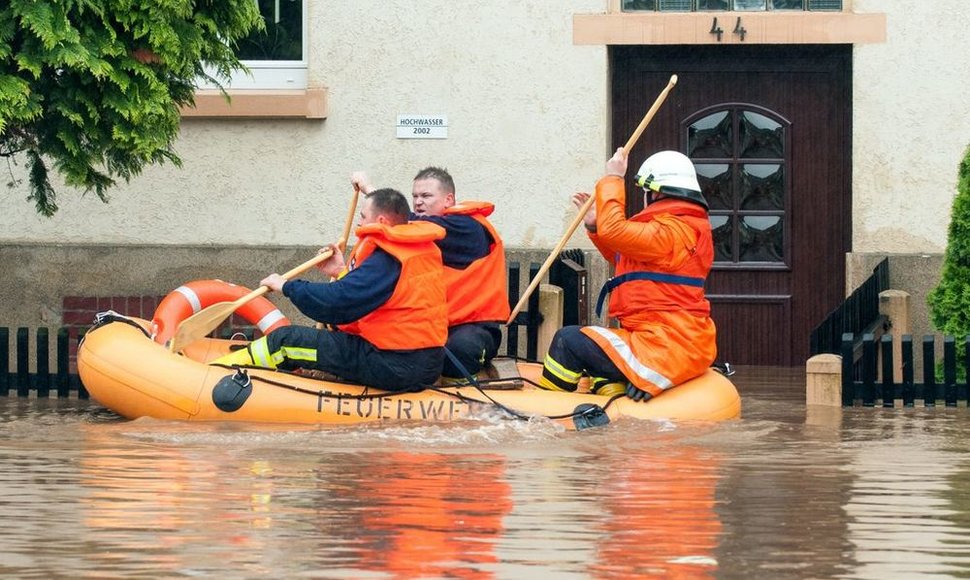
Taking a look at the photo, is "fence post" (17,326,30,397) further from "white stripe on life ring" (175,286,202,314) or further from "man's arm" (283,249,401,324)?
"man's arm" (283,249,401,324)

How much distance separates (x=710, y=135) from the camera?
1594 centimetres

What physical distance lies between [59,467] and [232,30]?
13.6 feet

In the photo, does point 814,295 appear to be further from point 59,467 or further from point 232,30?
point 59,467

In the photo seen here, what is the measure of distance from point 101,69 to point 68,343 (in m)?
2.64

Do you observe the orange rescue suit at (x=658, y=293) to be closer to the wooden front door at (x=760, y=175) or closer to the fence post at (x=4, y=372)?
the wooden front door at (x=760, y=175)

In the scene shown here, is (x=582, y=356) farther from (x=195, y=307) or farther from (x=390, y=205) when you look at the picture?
(x=195, y=307)

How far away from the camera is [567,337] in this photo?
11.9 metres

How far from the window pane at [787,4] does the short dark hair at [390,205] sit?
498cm

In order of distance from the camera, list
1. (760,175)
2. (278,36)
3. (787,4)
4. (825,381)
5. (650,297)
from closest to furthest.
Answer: (650,297)
(825,381)
(787,4)
(760,175)
(278,36)

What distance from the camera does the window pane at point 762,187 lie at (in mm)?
15867

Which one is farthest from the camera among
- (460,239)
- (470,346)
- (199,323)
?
(199,323)

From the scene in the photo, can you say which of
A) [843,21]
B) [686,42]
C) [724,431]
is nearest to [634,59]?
[686,42]

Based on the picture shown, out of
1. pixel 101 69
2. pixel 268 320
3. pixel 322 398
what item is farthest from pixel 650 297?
pixel 101 69

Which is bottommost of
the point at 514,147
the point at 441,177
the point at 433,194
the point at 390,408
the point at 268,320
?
the point at 390,408
